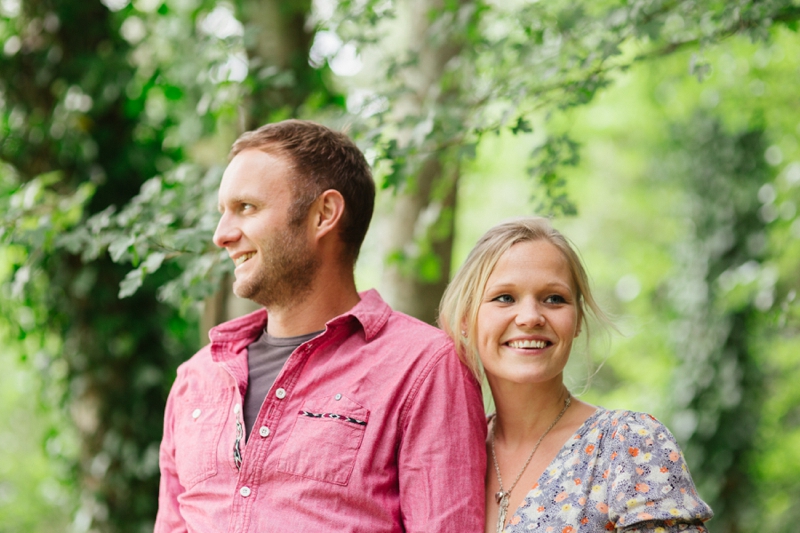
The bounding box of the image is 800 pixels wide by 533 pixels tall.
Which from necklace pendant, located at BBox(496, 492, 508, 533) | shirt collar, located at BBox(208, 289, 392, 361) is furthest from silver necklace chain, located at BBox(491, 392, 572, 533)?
shirt collar, located at BBox(208, 289, 392, 361)

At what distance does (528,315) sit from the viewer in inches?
66.7

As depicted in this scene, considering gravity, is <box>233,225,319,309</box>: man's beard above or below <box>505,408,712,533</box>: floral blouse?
above

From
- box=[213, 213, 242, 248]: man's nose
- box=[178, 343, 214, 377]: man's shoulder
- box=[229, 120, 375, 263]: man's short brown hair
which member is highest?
box=[229, 120, 375, 263]: man's short brown hair

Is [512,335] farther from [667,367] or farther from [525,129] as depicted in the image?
[667,367]

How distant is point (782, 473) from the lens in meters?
6.40

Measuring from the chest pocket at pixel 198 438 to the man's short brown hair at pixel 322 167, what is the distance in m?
0.56

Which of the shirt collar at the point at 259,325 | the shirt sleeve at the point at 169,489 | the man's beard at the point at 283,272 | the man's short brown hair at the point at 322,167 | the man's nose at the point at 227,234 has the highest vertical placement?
the man's short brown hair at the point at 322,167

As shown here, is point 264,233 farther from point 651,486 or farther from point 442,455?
point 651,486

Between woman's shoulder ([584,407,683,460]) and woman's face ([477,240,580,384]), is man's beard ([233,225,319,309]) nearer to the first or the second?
woman's face ([477,240,580,384])

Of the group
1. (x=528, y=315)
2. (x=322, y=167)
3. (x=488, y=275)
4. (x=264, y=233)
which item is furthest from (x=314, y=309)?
(x=528, y=315)

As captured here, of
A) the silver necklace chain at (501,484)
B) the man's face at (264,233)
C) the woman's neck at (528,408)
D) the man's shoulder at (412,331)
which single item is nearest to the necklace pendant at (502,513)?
the silver necklace chain at (501,484)

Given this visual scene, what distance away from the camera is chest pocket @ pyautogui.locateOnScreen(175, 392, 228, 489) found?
1864 millimetres

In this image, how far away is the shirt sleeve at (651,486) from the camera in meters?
1.48

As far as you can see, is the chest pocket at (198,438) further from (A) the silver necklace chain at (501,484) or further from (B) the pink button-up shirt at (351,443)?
(A) the silver necklace chain at (501,484)
